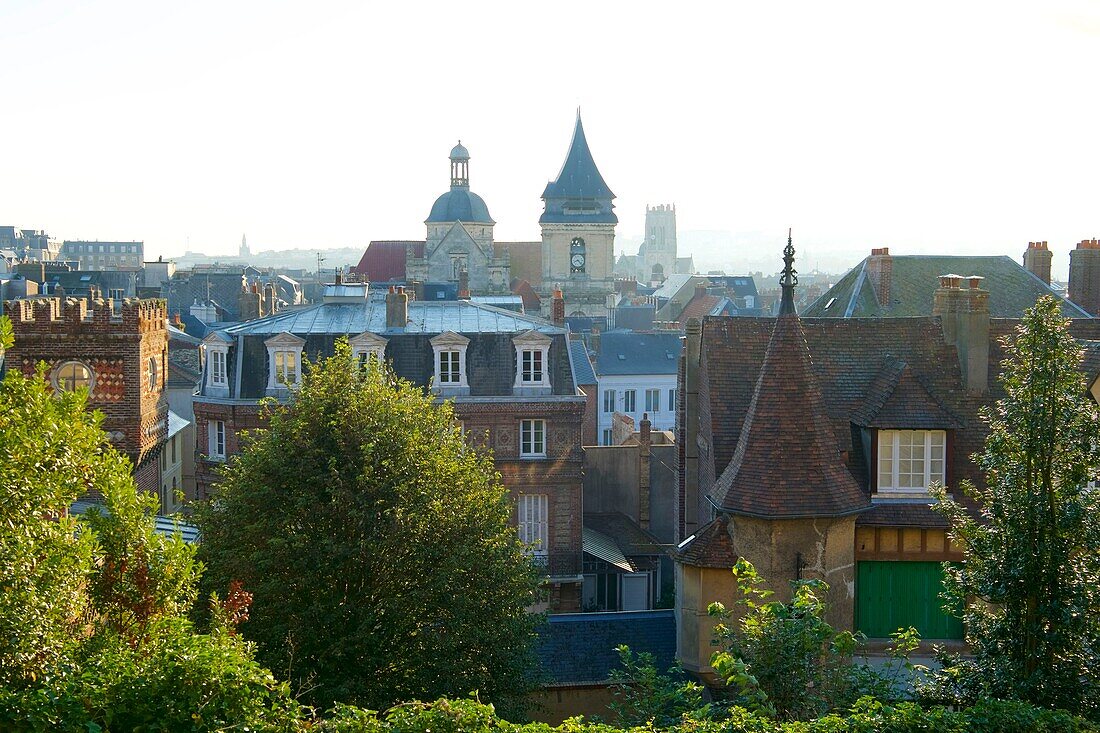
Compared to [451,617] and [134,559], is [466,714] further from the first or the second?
[451,617]

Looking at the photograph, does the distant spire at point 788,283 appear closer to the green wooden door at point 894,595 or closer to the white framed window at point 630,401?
the green wooden door at point 894,595

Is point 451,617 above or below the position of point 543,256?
below

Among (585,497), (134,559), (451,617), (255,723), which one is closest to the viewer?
(255,723)

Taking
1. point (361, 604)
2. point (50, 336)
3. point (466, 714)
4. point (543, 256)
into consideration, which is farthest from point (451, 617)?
point (543, 256)

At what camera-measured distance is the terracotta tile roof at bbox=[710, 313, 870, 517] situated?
21344mm

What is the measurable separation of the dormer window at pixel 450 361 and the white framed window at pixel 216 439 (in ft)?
21.6

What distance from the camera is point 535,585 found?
861 inches

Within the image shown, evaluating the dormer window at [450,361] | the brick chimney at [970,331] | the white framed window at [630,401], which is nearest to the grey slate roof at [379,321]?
the dormer window at [450,361]

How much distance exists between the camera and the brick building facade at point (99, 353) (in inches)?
1128

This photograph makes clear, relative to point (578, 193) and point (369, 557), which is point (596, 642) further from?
point (578, 193)

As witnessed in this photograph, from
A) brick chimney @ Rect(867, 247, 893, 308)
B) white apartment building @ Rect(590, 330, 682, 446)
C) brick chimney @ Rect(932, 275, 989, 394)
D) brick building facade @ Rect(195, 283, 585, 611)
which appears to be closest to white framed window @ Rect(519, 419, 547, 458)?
brick building facade @ Rect(195, 283, 585, 611)

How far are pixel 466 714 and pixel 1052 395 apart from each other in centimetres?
854

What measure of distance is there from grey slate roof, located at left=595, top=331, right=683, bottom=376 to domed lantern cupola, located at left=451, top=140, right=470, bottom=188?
57.8 m

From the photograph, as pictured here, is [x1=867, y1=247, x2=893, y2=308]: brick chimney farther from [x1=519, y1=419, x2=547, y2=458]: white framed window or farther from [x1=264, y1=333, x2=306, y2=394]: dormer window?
[x1=264, y1=333, x2=306, y2=394]: dormer window
